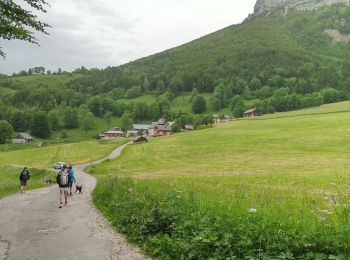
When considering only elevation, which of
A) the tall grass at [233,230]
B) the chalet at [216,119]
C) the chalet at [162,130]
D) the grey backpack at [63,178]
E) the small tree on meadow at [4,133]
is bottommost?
the tall grass at [233,230]

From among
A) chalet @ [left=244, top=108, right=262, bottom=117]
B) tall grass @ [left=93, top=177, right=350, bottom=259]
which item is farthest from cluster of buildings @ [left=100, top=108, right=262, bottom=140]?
tall grass @ [left=93, top=177, right=350, bottom=259]

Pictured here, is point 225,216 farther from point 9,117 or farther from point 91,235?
point 9,117

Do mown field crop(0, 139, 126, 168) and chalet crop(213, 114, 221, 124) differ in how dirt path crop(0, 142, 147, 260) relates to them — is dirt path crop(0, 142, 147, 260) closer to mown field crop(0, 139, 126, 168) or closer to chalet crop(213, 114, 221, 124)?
mown field crop(0, 139, 126, 168)

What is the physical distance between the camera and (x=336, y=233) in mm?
9133

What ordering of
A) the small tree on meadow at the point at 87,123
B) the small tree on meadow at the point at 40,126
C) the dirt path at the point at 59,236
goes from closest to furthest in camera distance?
1. the dirt path at the point at 59,236
2. the small tree on meadow at the point at 40,126
3. the small tree on meadow at the point at 87,123

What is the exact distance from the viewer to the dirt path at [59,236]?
1216 cm

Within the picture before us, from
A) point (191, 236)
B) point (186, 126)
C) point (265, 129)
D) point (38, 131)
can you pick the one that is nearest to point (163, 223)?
point (191, 236)

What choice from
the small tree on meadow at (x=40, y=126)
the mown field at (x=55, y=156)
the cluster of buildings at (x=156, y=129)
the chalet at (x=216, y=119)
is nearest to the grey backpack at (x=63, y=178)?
the mown field at (x=55, y=156)

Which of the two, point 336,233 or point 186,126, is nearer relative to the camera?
point 336,233

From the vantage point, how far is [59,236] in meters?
14.6

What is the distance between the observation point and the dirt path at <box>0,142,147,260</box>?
12.2 meters

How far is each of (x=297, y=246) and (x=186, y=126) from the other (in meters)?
157

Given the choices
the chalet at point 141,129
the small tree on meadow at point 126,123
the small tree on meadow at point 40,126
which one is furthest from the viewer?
the small tree on meadow at point 126,123

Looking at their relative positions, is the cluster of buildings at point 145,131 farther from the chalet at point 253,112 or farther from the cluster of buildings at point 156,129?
the chalet at point 253,112
